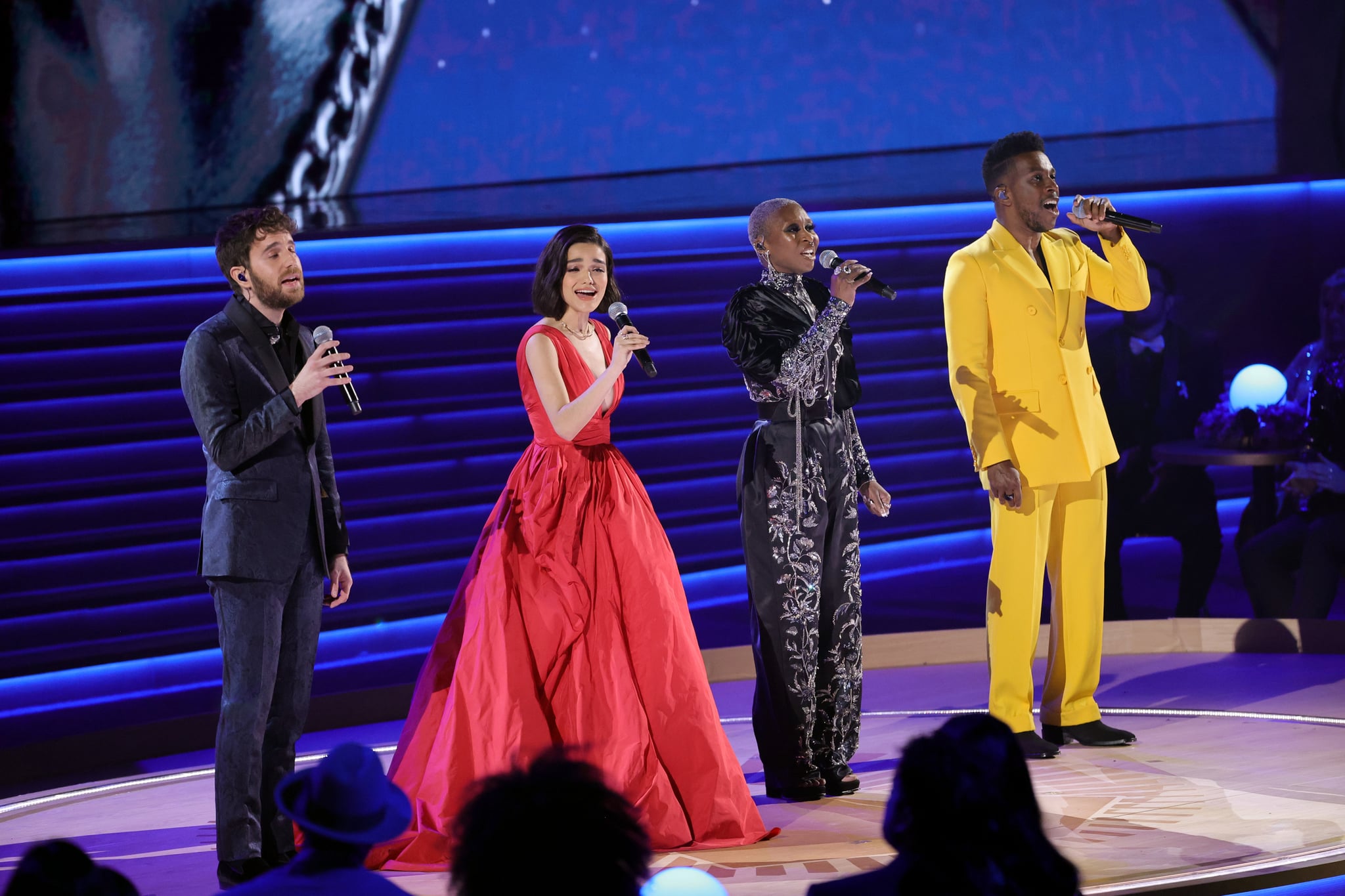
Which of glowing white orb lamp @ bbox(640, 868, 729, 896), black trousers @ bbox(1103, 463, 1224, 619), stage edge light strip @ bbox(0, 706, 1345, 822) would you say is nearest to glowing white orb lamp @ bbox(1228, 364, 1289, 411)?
black trousers @ bbox(1103, 463, 1224, 619)

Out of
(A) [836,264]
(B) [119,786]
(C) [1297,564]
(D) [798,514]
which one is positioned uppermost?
(A) [836,264]

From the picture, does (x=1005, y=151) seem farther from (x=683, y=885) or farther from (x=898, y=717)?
(x=683, y=885)

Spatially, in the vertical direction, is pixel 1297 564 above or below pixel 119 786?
above

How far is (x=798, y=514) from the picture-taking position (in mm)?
3498

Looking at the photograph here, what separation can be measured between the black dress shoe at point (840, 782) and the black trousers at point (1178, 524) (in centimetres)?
241

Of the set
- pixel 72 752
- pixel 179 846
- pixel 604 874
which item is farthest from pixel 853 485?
pixel 72 752

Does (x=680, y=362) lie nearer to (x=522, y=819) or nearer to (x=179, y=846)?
(x=179, y=846)

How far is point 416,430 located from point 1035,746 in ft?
9.16

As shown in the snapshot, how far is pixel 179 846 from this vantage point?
3320 mm

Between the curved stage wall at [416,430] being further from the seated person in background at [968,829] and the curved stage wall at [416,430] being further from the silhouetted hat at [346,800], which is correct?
the seated person in background at [968,829]

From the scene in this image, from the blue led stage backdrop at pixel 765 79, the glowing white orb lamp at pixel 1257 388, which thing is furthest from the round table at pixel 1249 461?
the blue led stage backdrop at pixel 765 79

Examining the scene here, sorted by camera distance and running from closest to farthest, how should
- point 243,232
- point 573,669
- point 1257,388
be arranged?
point 243,232
point 573,669
point 1257,388

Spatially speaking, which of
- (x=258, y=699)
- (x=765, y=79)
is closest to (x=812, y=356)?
(x=258, y=699)

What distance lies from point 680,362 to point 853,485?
8.30ft
